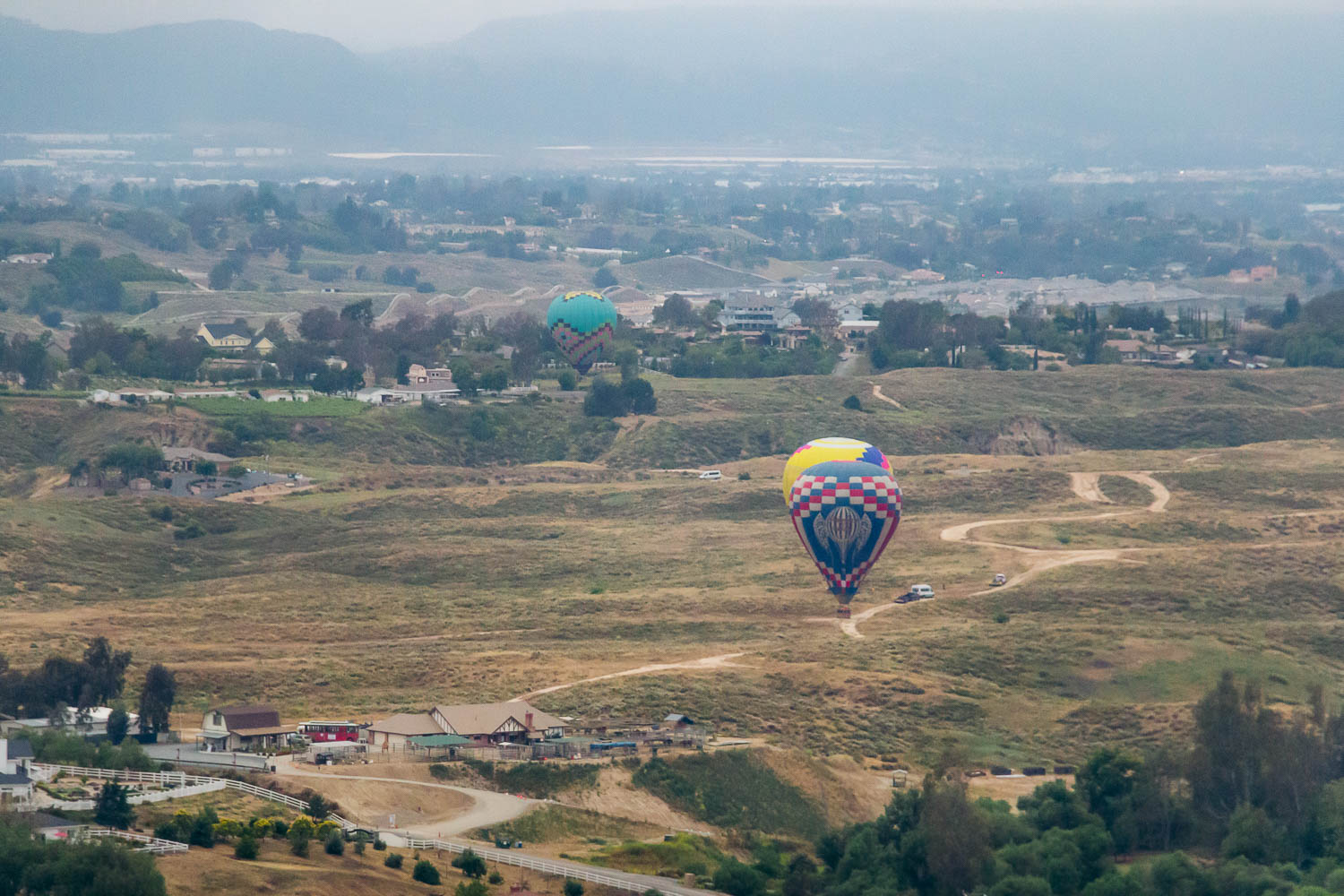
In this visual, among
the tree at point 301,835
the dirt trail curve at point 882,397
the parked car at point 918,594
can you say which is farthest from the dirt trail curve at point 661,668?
the dirt trail curve at point 882,397

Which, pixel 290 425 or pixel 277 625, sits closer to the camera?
pixel 277 625

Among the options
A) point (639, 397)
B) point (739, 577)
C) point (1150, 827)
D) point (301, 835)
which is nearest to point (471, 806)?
point (301, 835)

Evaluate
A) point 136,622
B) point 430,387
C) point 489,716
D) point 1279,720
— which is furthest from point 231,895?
point 430,387

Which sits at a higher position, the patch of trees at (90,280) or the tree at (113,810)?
the tree at (113,810)

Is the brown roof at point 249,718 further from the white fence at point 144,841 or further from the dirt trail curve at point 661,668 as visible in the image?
the white fence at point 144,841

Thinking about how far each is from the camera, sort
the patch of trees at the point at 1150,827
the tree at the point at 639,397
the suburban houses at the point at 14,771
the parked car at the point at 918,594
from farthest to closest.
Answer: the tree at the point at 639,397, the parked car at the point at 918,594, the patch of trees at the point at 1150,827, the suburban houses at the point at 14,771

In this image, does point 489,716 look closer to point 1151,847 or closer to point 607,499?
point 1151,847

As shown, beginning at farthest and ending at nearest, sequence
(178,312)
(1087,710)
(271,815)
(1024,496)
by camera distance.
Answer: (178,312), (1024,496), (1087,710), (271,815)
